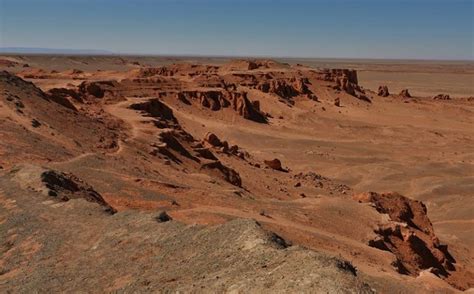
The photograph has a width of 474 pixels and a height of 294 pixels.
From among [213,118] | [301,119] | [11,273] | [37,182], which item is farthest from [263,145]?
[11,273]

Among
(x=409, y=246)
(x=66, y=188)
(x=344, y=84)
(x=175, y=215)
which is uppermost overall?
(x=66, y=188)

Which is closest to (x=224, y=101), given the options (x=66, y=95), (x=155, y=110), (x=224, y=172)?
(x=155, y=110)

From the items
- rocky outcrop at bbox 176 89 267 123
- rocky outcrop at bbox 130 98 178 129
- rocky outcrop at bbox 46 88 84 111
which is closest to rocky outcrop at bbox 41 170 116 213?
rocky outcrop at bbox 46 88 84 111

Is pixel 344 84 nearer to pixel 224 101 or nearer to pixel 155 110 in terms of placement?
pixel 224 101

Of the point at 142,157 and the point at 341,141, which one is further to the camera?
the point at 341,141

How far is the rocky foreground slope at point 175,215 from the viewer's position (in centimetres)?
771

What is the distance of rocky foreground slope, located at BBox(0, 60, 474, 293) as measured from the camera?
25.3 feet

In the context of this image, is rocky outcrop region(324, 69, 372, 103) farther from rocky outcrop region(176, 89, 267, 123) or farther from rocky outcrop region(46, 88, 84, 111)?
rocky outcrop region(46, 88, 84, 111)

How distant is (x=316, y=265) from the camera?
668cm

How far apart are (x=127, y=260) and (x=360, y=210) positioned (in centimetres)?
993

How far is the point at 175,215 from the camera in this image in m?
13.3

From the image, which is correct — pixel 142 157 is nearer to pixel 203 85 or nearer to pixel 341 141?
pixel 341 141

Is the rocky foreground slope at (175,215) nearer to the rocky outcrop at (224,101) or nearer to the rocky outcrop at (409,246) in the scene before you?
the rocky outcrop at (409,246)

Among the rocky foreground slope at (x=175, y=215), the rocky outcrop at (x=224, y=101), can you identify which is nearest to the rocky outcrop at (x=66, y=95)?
the rocky foreground slope at (x=175, y=215)
